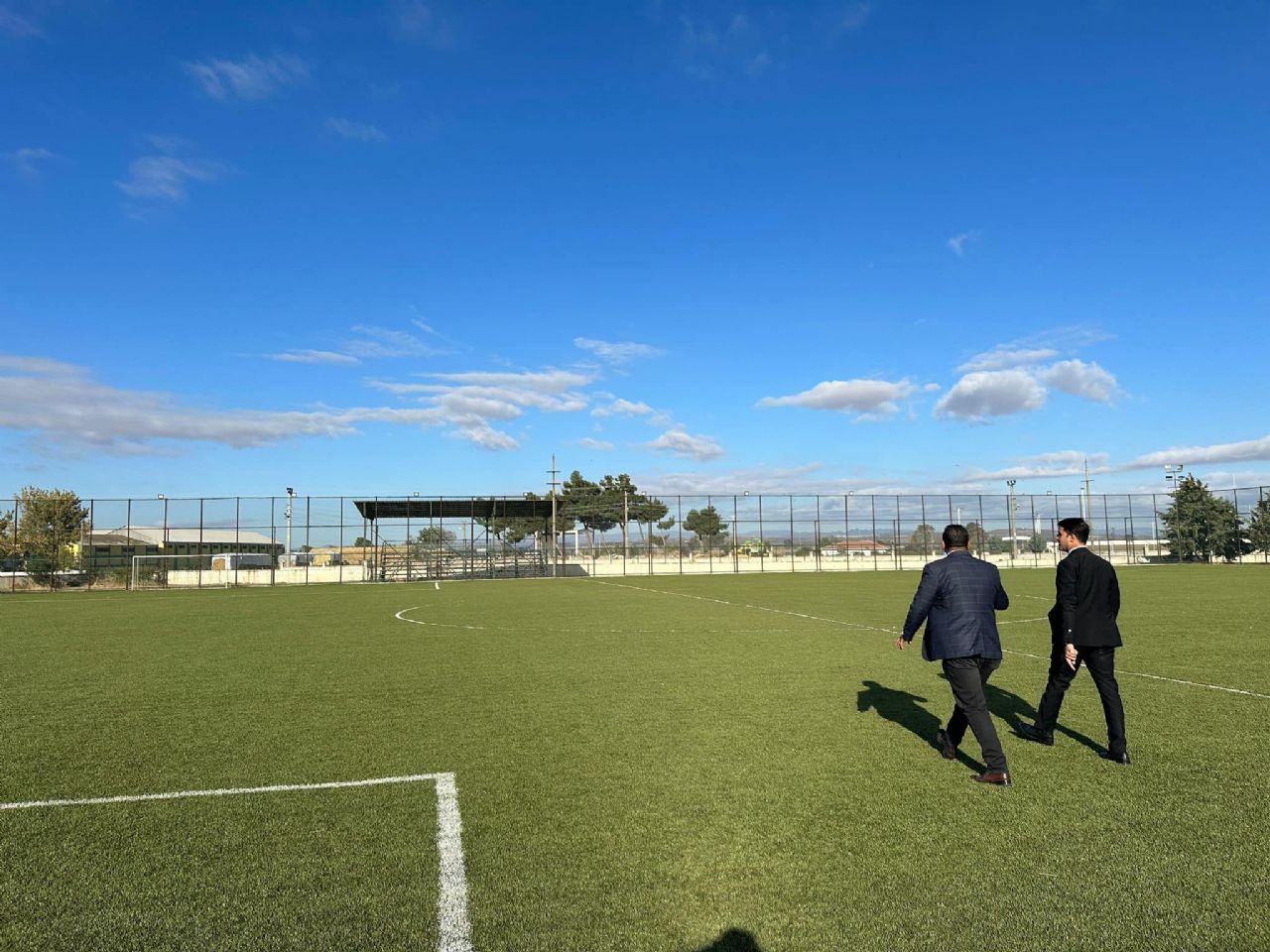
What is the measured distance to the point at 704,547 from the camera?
55500 mm

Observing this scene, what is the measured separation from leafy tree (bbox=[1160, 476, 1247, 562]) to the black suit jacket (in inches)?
2358

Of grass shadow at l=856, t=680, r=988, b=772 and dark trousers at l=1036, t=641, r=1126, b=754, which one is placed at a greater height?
dark trousers at l=1036, t=641, r=1126, b=754

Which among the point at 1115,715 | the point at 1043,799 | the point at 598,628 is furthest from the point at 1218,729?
the point at 598,628

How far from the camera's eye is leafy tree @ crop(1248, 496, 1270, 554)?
5303 cm

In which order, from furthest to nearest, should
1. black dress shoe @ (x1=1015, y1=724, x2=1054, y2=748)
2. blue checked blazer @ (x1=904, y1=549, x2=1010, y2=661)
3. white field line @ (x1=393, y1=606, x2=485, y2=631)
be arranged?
white field line @ (x1=393, y1=606, x2=485, y2=631)
black dress shoe @ (x1=1015, y1=724, x2=1054, y2=748)
blue checked blazer @ (x1=904, y1=549, x2=1010, y2=661)

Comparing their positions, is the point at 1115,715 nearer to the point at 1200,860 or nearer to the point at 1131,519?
the point at 1200,860

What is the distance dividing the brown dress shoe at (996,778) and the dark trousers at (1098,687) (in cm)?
116

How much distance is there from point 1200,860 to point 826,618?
46.7 ft

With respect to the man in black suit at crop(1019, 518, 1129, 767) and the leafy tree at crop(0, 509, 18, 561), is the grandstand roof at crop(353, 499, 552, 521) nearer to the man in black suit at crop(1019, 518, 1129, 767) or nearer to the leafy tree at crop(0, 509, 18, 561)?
the leafy tree at crop(0, 509, 18, 561)

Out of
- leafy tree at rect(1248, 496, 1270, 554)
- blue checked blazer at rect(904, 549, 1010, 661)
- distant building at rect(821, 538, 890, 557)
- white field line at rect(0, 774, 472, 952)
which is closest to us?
white field line at rect(0, 774, 472, 952)

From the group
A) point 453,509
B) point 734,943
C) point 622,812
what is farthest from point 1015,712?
point 453,509

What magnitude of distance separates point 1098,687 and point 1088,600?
681 mm

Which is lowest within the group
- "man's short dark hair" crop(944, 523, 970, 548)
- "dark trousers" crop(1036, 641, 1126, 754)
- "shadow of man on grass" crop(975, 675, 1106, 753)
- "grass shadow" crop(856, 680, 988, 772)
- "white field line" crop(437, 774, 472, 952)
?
"shadow of man on grass" crop(975, 675, 1106, 753)

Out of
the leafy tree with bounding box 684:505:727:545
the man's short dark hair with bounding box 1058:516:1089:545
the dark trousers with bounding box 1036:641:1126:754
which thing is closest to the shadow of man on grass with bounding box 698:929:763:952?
the dark trousers with bounding box 1036:641:1126:754
